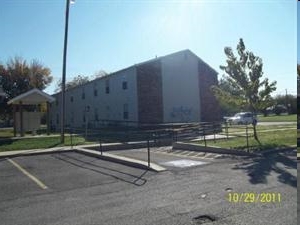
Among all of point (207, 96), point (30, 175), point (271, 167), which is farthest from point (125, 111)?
point (271, 167)

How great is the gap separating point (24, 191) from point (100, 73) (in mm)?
80157

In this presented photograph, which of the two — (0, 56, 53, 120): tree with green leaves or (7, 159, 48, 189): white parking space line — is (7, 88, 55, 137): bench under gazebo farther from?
(0, 56, 53, 120): tree with green leaves

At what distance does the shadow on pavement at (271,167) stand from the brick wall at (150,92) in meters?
20.6

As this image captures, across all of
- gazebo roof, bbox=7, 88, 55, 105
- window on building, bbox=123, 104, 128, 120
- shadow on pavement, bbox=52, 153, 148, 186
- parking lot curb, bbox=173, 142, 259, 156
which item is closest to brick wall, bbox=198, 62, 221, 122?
window on building, bbox=123, 104, 128, 120

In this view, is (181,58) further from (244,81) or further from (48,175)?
(48,175)

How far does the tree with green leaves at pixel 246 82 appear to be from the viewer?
20.4m

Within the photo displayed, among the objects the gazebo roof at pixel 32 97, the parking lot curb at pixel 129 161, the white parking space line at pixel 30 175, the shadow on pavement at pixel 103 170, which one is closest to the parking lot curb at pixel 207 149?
the parking lot curb at pixel 129 161

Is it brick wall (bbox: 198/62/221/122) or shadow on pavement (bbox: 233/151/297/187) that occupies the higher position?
brick wall (bbox: 198/62/221/122)

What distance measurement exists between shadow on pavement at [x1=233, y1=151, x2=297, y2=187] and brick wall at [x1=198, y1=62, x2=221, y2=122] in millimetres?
23785

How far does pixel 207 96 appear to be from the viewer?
39094mm

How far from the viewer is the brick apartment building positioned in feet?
115

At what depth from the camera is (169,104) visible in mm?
36625

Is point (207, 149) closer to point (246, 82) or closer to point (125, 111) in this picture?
point (246, 82)
